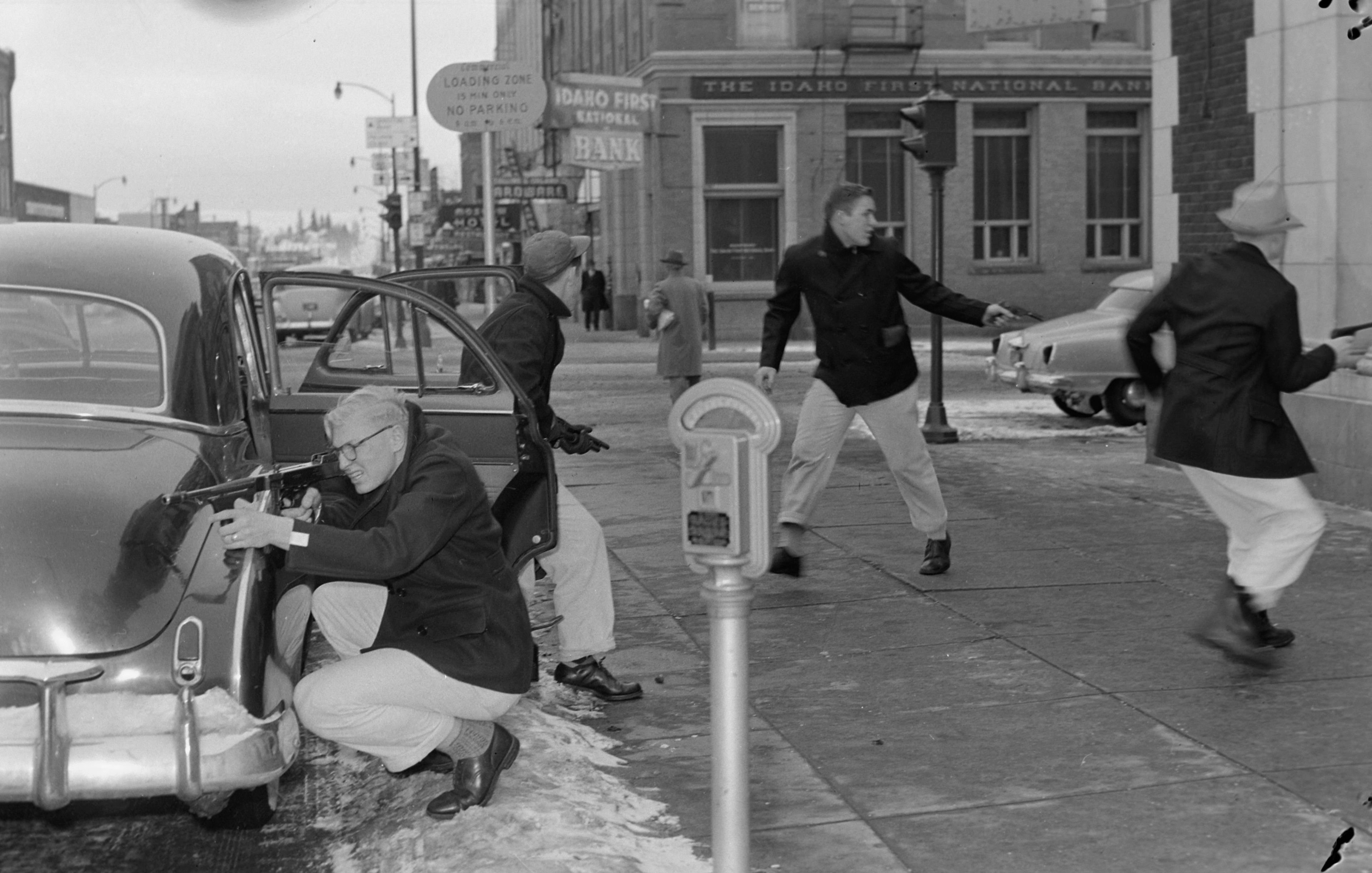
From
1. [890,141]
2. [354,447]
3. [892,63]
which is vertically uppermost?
[892,63]

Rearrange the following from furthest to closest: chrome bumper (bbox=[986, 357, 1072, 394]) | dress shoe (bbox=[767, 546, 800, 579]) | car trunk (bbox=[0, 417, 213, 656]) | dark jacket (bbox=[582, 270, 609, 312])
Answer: dark jacket (bbox=[582, 270, 609, 312]) < chrome bumper (bbox=[986, 357, 1072, 394]) < dress shoe (bbox=[767, 546, 800, 579]) < car trunk (bbox=[0, 417, 213, 656])

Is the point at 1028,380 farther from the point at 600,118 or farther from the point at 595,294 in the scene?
the point at 595,294

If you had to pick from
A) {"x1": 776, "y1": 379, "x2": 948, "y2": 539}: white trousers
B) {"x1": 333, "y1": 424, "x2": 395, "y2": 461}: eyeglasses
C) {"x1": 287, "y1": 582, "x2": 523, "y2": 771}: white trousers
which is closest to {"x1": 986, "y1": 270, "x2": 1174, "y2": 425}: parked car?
{"x1": 776, "y1": 379, "x2": 948, "y2": 539}: white trousers

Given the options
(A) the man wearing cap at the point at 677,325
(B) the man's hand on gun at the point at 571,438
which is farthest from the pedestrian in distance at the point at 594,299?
(B) the man's hand on gun at the point at 571,438

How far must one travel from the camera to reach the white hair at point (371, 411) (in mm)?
4609

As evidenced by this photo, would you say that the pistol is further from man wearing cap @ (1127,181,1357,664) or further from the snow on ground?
the snow on ground

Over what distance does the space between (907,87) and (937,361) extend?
23.2 m

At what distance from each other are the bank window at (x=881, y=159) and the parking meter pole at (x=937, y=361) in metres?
21.2

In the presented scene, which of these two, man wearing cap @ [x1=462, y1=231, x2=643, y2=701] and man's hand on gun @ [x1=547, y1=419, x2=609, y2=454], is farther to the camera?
man's hand on gun @ [x1=547, y1=419, x2=609, y2=454]

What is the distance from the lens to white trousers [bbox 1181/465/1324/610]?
604 centimetres

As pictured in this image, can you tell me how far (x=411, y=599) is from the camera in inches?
186

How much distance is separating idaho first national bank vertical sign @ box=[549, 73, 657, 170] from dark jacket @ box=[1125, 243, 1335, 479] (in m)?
28.8

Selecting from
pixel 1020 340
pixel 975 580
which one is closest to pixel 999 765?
pixel 975 580

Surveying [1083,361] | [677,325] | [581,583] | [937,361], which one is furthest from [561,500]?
[1083,361]
